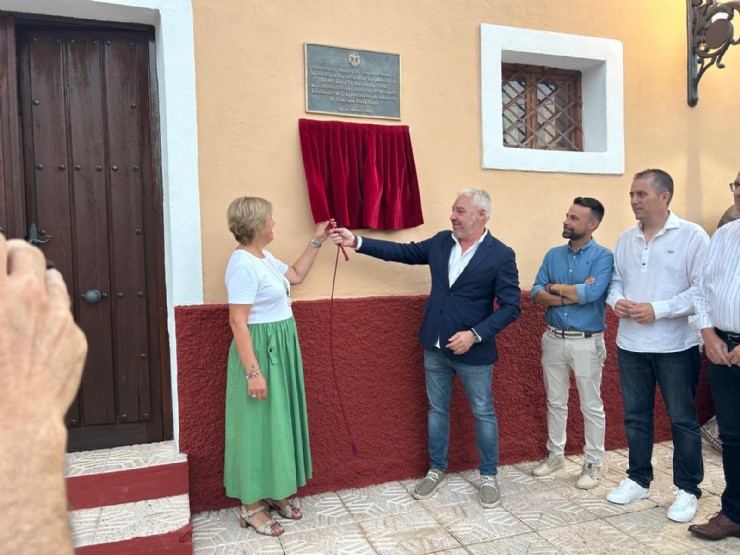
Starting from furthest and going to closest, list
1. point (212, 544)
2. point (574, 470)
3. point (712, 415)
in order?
point (712, 415), point (574, 470), point (212, 544)

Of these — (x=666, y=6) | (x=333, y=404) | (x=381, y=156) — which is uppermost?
(x=666, y=6)

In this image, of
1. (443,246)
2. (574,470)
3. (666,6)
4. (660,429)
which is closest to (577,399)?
(574,470)

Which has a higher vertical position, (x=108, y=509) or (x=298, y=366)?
(x=298, y=366)

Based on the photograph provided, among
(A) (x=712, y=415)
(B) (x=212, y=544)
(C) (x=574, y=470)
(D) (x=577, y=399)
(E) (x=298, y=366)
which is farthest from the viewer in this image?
(A) (x=712, y=415)

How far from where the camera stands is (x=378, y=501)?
3.50 meters

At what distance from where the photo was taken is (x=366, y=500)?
3.51 meters

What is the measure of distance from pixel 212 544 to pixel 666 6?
5.13m

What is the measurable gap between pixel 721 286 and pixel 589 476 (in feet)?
5.14

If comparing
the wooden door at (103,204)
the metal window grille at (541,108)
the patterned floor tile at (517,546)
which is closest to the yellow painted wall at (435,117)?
the metal window grille at (541,108)

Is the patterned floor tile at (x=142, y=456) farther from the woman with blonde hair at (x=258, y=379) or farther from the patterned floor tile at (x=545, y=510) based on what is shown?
the patterned floor tile at (x=545, y=510)

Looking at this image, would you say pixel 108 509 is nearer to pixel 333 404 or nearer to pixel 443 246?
pixel 333 404

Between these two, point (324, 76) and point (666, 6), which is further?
point (666, 6)

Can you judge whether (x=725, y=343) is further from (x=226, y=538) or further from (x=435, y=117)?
(x=226, y=538)

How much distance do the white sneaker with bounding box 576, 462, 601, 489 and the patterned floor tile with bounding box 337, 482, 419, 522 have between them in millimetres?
1129
